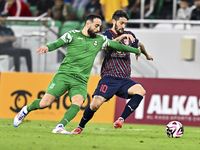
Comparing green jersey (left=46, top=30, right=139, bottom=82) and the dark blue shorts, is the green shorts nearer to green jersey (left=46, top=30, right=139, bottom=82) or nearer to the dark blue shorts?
green jersey (left=46, top=30, right=139, bottom=82)

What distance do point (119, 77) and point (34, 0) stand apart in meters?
8.88

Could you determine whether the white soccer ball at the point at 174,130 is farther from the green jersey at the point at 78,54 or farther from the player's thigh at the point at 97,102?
the green jersey at the point at 78,54

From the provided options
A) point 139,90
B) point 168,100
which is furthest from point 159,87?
point 139,90

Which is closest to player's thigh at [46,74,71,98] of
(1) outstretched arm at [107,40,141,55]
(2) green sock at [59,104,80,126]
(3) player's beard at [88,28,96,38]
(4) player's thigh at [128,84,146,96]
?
(2) green sock at [59,104,80,126]

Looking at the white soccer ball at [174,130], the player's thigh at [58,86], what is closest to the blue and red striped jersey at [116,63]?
the player's thigh at [58,86]

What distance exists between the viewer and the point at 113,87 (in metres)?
7.52

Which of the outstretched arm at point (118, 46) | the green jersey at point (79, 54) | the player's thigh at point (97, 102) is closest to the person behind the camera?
the green jersey at point (79, 54)

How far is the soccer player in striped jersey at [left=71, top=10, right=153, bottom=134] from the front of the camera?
7.43m

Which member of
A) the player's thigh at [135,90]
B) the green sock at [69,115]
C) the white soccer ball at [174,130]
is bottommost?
the white soccer ball at [174,130]

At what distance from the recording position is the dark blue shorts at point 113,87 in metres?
7.48

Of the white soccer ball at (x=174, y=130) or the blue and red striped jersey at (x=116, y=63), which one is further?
the blue and red striped jersey at (x=116, y=63)

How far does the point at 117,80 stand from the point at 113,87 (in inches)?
6.1

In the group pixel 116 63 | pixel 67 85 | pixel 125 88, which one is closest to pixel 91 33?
pixel 116 63

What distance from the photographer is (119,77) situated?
7594 mm
